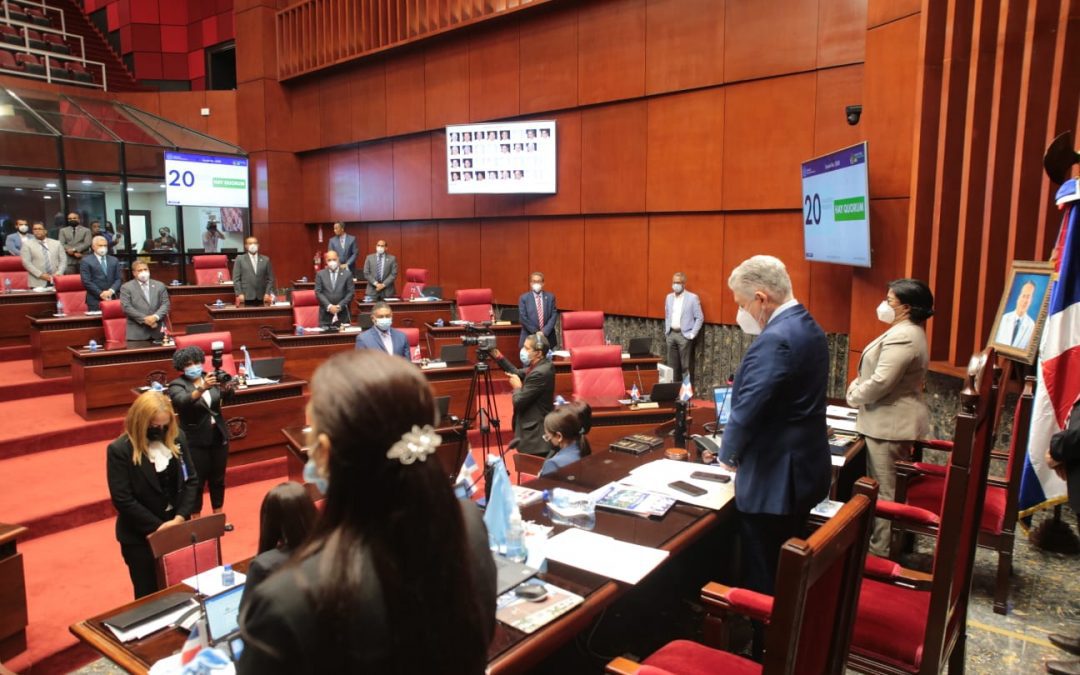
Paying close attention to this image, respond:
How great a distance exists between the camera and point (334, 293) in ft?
29.1

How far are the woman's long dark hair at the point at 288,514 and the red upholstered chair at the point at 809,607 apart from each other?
3.43 ft

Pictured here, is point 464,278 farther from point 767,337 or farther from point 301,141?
point 767,337

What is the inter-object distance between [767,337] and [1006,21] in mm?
3704

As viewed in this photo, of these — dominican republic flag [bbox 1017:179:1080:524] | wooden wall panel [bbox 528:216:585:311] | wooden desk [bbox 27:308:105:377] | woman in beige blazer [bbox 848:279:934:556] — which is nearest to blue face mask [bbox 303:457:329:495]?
woman in beige blazer [bbox 848:279:934:556]

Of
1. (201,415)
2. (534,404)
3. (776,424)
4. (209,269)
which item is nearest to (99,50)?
(209,269)

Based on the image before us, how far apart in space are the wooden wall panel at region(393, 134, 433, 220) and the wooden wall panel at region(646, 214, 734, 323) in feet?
14.3

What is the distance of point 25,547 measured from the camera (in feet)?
14.4

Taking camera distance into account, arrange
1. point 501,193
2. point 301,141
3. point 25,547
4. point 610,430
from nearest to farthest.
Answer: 1. point 25,547
2. point 610,430
3. point 501,193
4. point 301,141

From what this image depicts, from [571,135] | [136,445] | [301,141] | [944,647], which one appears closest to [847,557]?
[944,647]

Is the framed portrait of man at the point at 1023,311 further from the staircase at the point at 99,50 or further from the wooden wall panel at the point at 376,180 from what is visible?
the staircase at the point at 99,50

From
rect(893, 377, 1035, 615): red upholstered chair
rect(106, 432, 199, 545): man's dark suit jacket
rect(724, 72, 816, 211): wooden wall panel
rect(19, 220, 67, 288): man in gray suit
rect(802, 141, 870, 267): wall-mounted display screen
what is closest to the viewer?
rect(893, 377, 1035, 615): red upholstered chair

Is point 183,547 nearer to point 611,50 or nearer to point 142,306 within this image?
point 142,306

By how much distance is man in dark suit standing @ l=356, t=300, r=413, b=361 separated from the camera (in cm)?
619

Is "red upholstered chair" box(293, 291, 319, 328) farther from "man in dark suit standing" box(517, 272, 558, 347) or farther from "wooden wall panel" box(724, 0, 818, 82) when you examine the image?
"wooden wall panel" box(724, 0, 818, 82)
